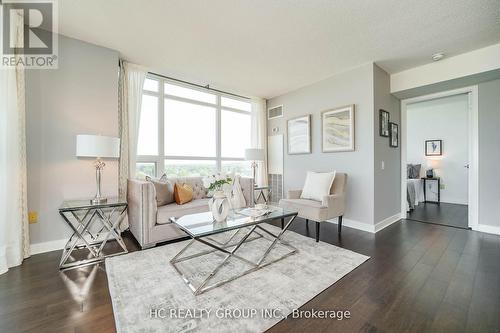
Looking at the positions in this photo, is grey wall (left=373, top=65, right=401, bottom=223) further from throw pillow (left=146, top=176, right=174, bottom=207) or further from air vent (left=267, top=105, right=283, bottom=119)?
throw pillow (left=146, top=176, right=174, bottom=207)

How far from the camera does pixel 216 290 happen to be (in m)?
1.71

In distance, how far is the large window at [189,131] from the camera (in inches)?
145

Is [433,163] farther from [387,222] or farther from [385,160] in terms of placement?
[387,222]

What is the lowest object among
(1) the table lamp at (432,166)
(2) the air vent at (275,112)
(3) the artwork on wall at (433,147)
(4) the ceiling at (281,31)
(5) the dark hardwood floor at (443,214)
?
(5) the dark hardwood floor at (443,214)

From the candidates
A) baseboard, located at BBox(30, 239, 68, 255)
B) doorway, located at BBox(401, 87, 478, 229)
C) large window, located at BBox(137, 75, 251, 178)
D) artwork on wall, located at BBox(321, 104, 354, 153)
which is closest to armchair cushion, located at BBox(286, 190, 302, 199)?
artwork on wall, located at BBox(321, 104, 354, 153)

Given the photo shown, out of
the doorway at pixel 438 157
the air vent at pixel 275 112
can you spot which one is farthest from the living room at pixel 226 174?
the doorway at pixel 438 157

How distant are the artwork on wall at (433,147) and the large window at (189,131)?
492 cm

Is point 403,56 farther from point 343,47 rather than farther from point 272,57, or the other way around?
point 272,57

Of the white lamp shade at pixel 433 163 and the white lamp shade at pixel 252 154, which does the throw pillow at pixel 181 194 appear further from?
the white lamp shade at pixel 433 163

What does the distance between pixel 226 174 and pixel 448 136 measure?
20.0 feet

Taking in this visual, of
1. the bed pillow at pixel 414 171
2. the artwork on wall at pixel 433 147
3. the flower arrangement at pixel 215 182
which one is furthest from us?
the bed pillow at pixel 414 171

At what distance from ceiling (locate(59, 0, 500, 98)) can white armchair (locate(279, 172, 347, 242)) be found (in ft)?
6.34

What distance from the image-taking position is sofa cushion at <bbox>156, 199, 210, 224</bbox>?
2618 mm

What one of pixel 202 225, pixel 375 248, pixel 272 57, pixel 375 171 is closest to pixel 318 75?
pixel 272 57
